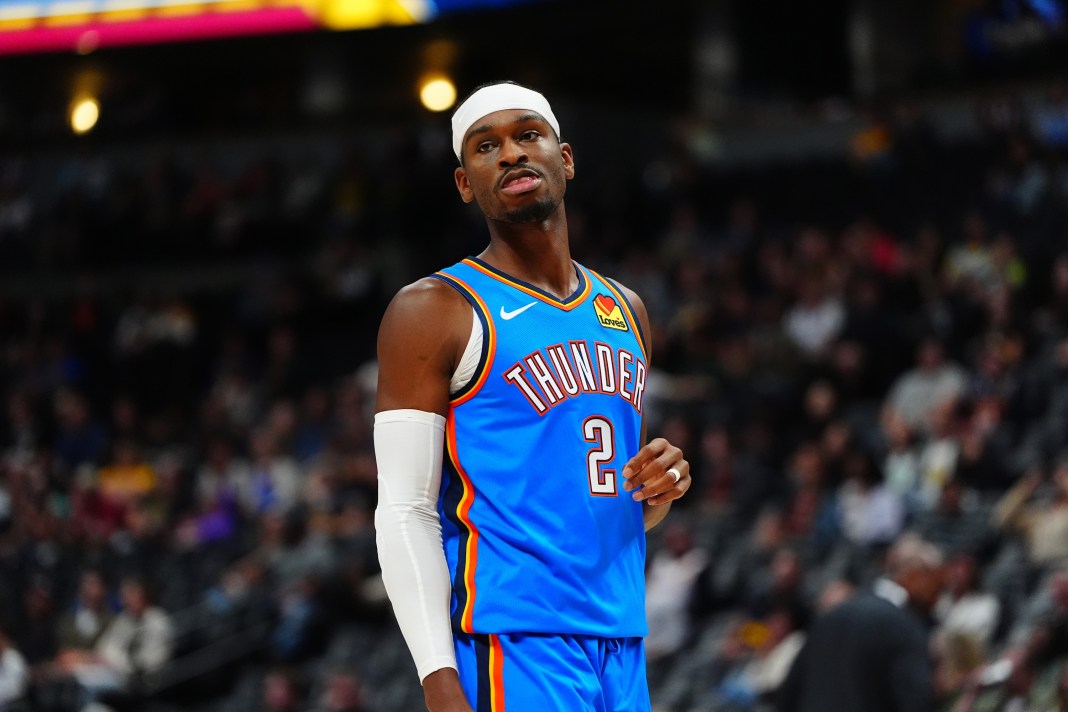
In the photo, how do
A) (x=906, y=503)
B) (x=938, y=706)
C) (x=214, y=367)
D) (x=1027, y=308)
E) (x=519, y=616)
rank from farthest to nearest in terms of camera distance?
(x=214, y=367) → (x=1027, y=308) → (x=906, y=503) → (x=938, y=706) → (x=519, y=616)

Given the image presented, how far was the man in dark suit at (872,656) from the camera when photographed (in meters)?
6.42

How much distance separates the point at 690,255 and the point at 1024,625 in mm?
8105

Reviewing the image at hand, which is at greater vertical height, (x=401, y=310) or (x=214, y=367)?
(x=214, y=367)

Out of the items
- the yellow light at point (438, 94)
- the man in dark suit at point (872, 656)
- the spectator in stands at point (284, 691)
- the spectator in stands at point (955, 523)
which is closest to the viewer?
the man in dark suit at point (872, 656)

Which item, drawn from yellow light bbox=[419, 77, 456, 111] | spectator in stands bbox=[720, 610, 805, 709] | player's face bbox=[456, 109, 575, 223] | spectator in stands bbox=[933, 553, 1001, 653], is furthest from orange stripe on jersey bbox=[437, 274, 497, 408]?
yellow light bbox=[419, 77, 456, 111]

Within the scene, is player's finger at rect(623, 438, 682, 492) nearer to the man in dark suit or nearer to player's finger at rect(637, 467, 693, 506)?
player's finger at rect(637, 467, 693, 506)

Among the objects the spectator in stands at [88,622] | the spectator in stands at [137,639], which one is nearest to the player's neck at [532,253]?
the spectator in stands at [137,639]

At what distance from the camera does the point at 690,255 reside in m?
17.1

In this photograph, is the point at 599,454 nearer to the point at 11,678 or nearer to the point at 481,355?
the point at 481,355

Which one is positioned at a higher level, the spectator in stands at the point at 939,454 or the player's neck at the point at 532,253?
the spectator in stands at the point at 939,454

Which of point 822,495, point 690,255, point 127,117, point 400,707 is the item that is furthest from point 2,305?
point 822,495

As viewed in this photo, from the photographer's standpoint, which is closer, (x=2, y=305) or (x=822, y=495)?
(x=822, y=495)

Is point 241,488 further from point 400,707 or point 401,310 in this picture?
point 401,310

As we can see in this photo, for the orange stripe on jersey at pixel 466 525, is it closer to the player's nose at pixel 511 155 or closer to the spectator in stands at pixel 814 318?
the player's nose at pixel 511 155
